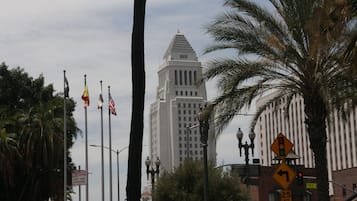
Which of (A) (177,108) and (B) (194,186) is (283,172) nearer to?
(B) (194,186)

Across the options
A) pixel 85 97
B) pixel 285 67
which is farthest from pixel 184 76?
pixel 285 67

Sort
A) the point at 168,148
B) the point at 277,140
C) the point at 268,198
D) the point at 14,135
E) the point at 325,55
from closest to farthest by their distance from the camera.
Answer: the point at 277,140, the point at 325,55, the point at 14,135, the point at 268,198, the point at 168,148

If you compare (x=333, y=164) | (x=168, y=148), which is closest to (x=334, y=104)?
(x=168, y=148)

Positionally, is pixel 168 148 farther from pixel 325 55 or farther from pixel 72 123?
pixel 325 55

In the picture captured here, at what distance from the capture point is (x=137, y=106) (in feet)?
43.7

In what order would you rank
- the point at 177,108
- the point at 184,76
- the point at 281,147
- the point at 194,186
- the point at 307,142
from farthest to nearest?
the point at 307,142 → the point at 177,108 → the point at 184,76 → the point at 194,186 → the point at 281,147

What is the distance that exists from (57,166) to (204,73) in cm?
2793

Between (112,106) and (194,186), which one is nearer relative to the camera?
(194,186)

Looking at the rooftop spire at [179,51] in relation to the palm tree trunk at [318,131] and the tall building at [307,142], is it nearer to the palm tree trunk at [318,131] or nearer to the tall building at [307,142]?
the tall building at [307,142]

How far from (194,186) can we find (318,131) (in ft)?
84.5

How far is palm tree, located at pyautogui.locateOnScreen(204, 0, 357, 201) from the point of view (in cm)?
2361

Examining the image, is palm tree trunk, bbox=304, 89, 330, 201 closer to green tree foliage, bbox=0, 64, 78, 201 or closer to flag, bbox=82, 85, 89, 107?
green tree foliage, bbox=0, 64, 78, 201

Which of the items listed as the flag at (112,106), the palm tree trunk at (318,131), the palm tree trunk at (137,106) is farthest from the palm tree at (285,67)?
the flag at (112,106)

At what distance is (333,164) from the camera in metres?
142
